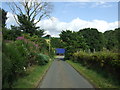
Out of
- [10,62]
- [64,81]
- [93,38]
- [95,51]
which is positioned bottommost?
[64,81]

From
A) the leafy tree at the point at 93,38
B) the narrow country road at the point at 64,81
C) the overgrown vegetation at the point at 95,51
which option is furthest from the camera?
the leafy tree at the point at 93,38

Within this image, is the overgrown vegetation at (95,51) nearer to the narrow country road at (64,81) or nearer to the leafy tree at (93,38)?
the leafy tree at (93,38)

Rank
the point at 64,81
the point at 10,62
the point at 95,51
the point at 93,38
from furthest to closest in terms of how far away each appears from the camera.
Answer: the point at 93,38 → the point at 95,51 → the point at 64,81 → the point at 10,62

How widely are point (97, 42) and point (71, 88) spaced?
6584cm

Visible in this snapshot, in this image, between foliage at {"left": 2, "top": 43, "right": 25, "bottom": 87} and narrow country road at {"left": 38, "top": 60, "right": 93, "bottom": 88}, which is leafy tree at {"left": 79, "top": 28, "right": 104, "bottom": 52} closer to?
narrow country road at {"left": 38, "top": 60, "right": 93, "bottom": 88}

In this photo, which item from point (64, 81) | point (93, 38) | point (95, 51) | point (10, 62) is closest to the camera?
point (10, 62)

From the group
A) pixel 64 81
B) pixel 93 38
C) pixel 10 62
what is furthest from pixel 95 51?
pixel 93 38

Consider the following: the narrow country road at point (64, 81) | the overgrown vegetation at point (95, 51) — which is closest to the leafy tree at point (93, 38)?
the overgrown vegetation at point (95, 51)

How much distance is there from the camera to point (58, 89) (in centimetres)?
948

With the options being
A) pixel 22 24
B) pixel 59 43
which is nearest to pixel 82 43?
pixel 22 24

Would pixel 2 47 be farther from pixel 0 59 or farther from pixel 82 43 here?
pixel 82 43

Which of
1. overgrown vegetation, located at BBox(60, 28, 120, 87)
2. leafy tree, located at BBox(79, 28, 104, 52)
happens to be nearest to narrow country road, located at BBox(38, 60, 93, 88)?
overgrown vegetation, located at BBox(60, 28, 120, 87)

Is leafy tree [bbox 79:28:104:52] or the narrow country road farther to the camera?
leafy tree [bbox 79:28:104:52]

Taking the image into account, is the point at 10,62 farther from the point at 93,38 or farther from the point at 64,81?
the point at 93,38
